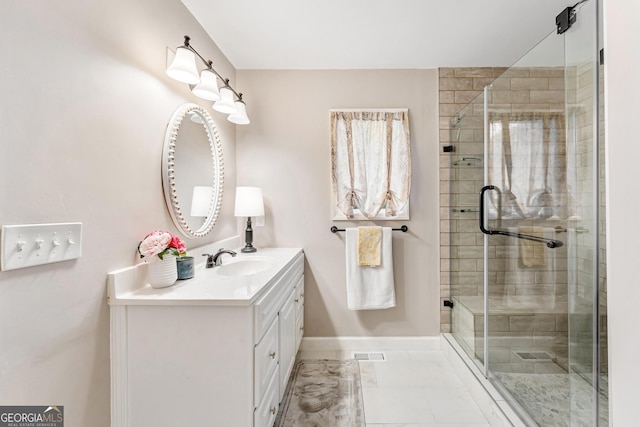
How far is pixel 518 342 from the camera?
63.1 inches

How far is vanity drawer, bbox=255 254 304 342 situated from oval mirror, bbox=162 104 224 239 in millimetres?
575

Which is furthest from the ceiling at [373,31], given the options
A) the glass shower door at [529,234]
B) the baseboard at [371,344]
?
the baseboard at [371,344]

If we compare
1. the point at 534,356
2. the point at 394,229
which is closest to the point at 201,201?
the point at 394,229

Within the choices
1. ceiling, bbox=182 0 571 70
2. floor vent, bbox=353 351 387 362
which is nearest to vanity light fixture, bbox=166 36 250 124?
ceiling, bbox=182 0 571 70

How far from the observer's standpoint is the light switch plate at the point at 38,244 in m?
0.71

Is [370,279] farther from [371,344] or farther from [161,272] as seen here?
[161,272]

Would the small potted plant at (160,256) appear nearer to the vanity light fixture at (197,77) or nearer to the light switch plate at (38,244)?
the light switch plate at (38,244)

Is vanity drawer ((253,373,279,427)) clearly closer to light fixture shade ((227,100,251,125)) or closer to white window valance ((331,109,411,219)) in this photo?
white window valance ((331,109,411,219))

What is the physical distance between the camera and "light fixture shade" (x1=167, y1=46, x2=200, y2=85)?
125 cm

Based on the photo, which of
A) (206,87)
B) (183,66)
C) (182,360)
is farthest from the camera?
(206,87)

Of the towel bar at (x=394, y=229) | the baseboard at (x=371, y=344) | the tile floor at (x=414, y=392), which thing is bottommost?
the tile floor at (x=414, y=392)

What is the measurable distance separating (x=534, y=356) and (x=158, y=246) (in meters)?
1.97

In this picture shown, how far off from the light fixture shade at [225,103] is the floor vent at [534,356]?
2240 mm

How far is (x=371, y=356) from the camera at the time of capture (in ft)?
7.16
